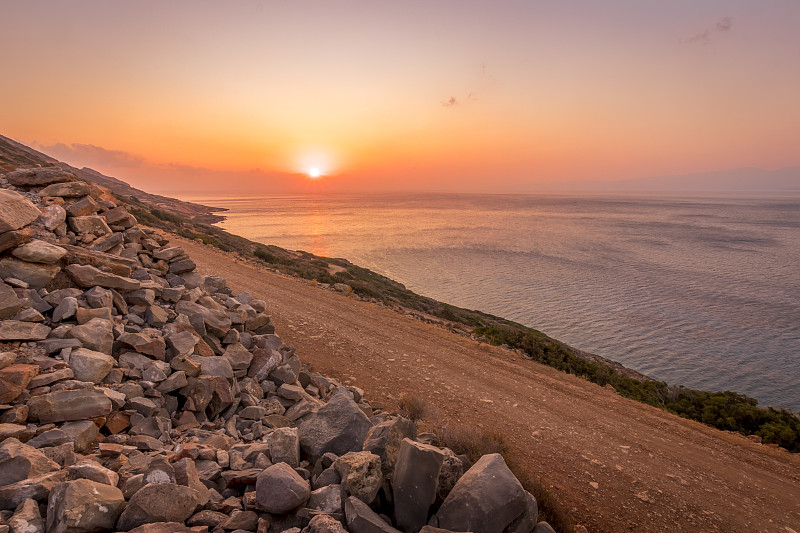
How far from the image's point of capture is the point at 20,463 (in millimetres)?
4262

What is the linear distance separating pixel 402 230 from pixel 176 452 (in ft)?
322

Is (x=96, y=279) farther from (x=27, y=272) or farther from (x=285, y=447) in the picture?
(x=285, y=447)

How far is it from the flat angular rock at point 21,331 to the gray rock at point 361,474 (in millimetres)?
5491

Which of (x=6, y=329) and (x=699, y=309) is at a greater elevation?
(x=6, y=329)

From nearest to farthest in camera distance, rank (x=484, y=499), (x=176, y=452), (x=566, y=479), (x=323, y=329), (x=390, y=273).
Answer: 1. (x=484, y=499)
2. (x=176, y=452)
3. (x=566, y=479)
4. (x=323, y=329)
5. (x=390, y=273)

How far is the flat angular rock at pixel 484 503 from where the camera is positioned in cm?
484

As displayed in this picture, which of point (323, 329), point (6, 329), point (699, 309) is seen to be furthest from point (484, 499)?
point (699, 309)

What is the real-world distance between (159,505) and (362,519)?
86.4 inches

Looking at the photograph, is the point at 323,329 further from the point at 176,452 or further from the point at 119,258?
the point at 176,452

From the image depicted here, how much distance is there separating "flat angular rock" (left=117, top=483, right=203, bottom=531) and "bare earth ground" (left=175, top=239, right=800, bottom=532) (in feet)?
23.1

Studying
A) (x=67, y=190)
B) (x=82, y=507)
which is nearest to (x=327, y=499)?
(x=82, y=507)

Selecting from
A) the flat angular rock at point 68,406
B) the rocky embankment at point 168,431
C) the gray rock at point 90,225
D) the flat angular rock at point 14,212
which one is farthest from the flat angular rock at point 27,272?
the flat angular rock at point 68,406

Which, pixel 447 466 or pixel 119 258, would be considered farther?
pixel 119 258

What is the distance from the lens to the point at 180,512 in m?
4.21
